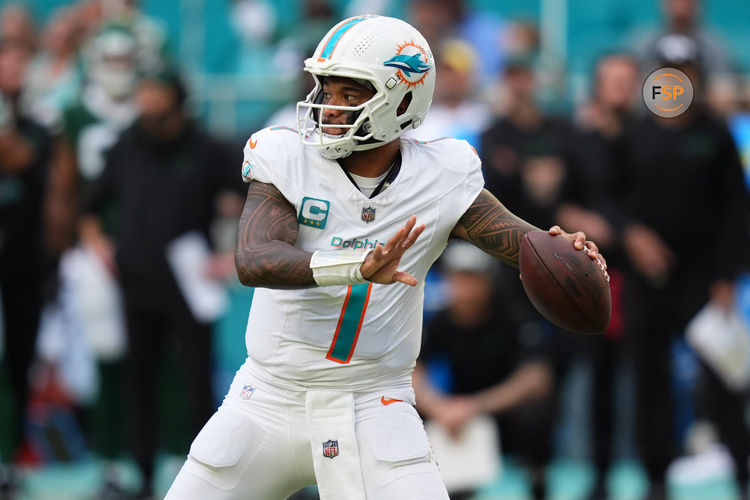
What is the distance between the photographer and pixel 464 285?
6.99 metres

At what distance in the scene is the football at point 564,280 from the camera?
3.78 metres

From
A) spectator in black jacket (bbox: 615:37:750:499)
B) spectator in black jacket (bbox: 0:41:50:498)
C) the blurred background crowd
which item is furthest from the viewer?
A: spectator in black jacket (bbox: 0:41:50:498)

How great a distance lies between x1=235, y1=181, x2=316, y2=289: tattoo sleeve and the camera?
3.57m

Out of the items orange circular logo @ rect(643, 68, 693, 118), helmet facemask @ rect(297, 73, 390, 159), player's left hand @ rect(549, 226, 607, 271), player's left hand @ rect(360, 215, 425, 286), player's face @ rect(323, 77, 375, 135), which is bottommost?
player's left hand @ rect(549, 226, 607, 271)

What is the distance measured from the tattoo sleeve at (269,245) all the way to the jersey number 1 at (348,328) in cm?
26

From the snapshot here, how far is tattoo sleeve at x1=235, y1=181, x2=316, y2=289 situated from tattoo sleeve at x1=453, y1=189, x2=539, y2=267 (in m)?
0.54

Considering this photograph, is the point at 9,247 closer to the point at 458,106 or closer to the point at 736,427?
the point at 458,106

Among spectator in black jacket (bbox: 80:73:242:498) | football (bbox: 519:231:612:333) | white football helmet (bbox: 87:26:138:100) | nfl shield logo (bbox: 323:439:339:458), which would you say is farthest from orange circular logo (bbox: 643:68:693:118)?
white football helmet (bbox: 87:26:138:100)

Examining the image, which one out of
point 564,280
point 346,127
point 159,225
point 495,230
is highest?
point 346,127

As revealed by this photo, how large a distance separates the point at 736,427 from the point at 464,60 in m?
2.78

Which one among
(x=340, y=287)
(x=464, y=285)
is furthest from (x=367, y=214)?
(x=464, y=285)

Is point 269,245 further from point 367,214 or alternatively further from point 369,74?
point 369,74

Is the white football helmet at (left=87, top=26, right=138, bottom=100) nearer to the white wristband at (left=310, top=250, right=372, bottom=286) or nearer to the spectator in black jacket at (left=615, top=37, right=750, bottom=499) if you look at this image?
the spectator in black jacket at (left=615, top=37, right=750, bottom=499)

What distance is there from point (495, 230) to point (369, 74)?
59 cm
